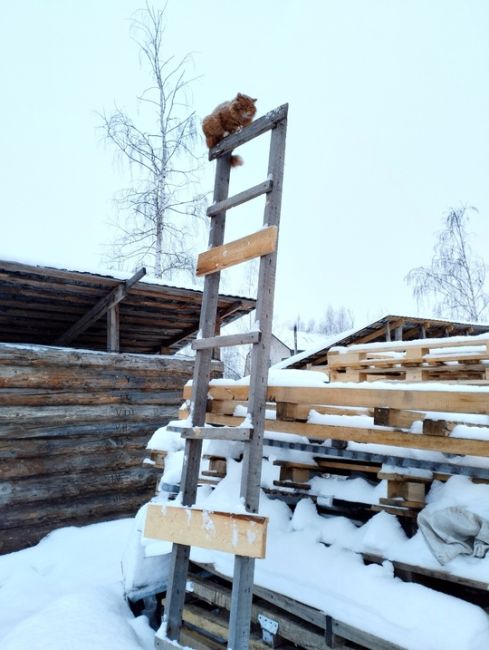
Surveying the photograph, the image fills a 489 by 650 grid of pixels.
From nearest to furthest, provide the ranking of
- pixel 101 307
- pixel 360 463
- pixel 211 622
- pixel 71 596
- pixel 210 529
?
1. pixel 210 529
2. pixel 211 622
3. pixel 360 463
4. pixel 71 596
5. pixel 101 307

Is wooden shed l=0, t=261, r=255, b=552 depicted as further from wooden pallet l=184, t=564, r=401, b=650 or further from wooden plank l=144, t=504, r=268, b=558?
wooden plank l=144, t=504, r=268, b=558

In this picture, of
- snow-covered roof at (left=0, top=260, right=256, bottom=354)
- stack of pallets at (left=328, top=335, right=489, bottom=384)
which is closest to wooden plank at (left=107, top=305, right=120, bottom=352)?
snow-covered roof at (left=0, top=260, right=256, bottom=354)

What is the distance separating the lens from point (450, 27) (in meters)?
142

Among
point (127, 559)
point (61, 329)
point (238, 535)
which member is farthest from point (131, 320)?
point (238, 535)

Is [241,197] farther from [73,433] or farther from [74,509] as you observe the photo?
[74,509]

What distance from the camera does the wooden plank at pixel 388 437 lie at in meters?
3.04

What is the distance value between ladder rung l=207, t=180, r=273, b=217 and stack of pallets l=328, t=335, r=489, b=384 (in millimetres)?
3805

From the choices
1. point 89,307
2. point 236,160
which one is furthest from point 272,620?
point 89,307

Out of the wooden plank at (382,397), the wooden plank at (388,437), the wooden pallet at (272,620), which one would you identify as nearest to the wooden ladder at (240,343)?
the wooden plank at (382,397)

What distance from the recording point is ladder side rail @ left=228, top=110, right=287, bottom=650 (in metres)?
3.07

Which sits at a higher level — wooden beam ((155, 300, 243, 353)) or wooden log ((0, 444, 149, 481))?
wooden beam ((155, 300, 243, 353))

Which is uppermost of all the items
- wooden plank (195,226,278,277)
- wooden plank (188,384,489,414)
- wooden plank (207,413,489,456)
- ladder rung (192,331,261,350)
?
wooden plank (195,226,278,277)

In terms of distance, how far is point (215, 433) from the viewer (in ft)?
11.2

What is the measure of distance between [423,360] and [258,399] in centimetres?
501
